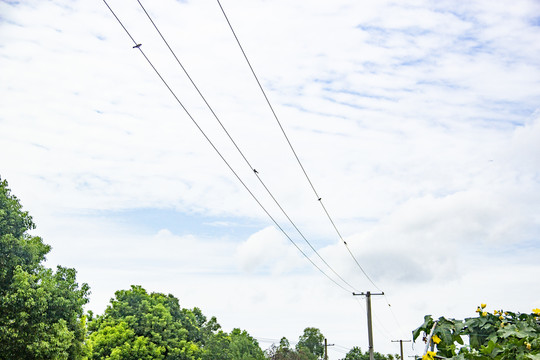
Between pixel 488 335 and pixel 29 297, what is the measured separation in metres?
18.5

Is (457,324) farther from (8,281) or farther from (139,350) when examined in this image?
(139,350)

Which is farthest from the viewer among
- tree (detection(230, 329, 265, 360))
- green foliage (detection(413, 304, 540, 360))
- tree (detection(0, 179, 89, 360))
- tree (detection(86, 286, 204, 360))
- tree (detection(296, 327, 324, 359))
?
tree (detection(296, 327, 324, 359))

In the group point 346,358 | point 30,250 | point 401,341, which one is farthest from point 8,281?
point 346,358

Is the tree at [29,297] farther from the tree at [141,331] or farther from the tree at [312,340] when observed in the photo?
the tree at [312,340]

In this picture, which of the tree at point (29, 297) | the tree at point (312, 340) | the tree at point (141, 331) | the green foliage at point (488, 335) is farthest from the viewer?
the tree at point (312, 340)

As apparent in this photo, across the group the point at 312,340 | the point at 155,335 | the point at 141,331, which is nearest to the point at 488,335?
the point at 155,335

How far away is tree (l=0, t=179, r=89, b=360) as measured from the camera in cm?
1995

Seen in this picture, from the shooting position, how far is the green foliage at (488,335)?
4293mm

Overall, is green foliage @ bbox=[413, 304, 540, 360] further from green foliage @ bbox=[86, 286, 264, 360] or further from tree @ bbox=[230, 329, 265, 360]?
tree @ bbox=[230, 329, 265, 360]

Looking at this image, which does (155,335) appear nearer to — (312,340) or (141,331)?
(141,331)

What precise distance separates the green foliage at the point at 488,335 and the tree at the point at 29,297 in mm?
17972

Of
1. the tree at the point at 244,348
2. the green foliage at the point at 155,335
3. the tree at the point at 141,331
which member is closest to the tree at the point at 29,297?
the green foliage at the point at 155,335

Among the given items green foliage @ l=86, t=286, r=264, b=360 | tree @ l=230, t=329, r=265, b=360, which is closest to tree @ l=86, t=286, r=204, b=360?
green foliage @ l=86, t=286, r=264, b=360

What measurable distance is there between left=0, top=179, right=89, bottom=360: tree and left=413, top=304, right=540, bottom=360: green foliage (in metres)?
18.0
